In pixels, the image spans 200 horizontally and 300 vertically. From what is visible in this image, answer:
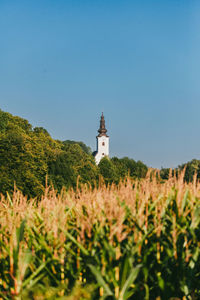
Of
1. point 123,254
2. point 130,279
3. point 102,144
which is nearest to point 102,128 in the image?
point 102,144

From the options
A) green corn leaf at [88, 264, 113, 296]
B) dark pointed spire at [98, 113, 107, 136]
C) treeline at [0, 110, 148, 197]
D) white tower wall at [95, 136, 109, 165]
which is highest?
dark pointed spire at [98, 113, 107, 136]

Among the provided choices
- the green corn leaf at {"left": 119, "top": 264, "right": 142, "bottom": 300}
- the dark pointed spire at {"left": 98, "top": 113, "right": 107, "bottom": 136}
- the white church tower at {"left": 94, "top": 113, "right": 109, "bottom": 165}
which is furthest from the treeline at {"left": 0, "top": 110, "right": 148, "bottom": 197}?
the dark pointed spire at {"left": 98, "top": 113, "right": 107, "bottom": 136}

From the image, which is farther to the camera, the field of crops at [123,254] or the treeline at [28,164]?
the treeline at [28,164]

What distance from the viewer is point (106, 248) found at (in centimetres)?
347

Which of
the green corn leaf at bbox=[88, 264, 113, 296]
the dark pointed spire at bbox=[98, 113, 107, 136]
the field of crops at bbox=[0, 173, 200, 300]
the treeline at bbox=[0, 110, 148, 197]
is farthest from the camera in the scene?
the dark pointed spire at bbox=[98, 113, 107, 136]

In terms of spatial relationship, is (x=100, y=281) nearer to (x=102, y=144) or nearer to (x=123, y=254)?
(x=123, y=254)

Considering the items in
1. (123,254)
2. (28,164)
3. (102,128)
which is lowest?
(123,254)

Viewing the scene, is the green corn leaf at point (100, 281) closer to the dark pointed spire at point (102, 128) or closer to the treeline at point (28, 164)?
the treeline at point (28, 164)

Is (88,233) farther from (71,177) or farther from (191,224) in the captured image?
(71,177)

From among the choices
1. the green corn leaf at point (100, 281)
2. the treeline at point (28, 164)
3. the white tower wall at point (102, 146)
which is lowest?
the green corn leaf at point (100, 281)

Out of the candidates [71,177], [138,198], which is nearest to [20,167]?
[71,177]

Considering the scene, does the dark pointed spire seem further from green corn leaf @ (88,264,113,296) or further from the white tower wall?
green corn leaf @ (88,264,113,296)

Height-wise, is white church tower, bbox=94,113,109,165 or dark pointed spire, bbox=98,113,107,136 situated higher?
dark pointed spire, bbox=98,113,107,136

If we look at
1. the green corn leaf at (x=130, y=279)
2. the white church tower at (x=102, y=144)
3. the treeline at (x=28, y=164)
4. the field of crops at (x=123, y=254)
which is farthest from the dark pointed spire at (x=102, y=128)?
the green corn leaf at (x=130, y=279)
